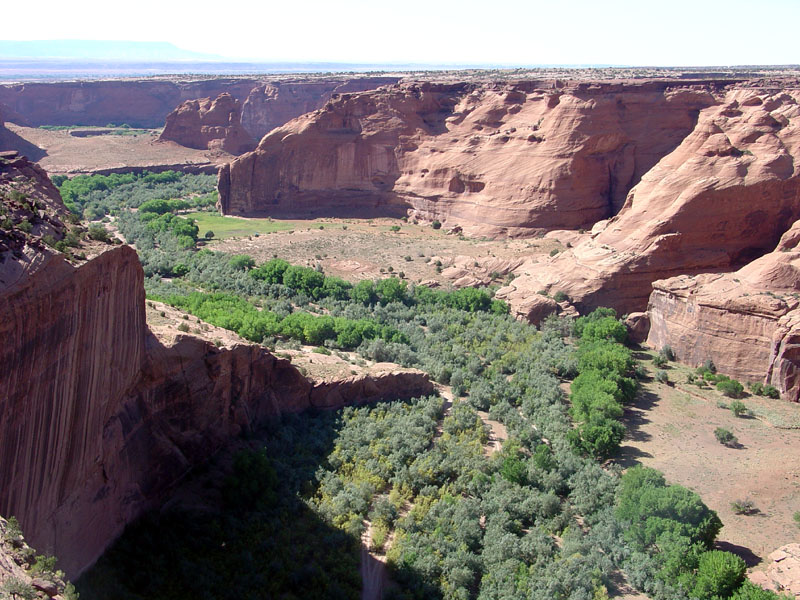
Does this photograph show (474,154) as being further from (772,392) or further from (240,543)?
(240,543)

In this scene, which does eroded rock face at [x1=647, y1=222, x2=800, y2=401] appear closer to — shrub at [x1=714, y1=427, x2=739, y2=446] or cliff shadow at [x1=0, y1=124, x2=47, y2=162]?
shrub at [x1=714, y1=427, x2=739, y2=446]

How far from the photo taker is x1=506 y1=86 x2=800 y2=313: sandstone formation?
33094 mm

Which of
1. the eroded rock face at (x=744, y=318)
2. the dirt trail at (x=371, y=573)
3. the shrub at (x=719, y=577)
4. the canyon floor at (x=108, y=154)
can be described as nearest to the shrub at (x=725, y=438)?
the eroded rock face at (x=744, y=318)

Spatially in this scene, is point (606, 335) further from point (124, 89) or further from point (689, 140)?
point (124, 89)

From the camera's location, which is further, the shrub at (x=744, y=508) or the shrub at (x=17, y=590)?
the shrub at (x=744, y=508)

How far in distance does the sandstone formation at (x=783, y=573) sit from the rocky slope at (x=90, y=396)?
15.4m

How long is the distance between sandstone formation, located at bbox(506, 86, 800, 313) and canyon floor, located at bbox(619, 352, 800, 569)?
692 centimetres

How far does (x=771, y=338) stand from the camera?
2744cm

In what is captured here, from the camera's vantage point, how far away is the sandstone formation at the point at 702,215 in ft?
109

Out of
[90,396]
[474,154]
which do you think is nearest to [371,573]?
[90,396]

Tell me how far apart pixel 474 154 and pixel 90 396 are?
42.0m

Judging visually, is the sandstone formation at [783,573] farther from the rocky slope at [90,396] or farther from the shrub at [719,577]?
the rocky slope at [90,396]

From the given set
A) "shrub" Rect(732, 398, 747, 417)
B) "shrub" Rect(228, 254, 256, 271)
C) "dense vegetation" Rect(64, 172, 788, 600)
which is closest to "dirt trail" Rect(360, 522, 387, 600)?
"dense vegetation" Rect(64, 172, 788, 600)

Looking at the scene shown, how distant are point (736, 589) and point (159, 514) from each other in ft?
48.4
